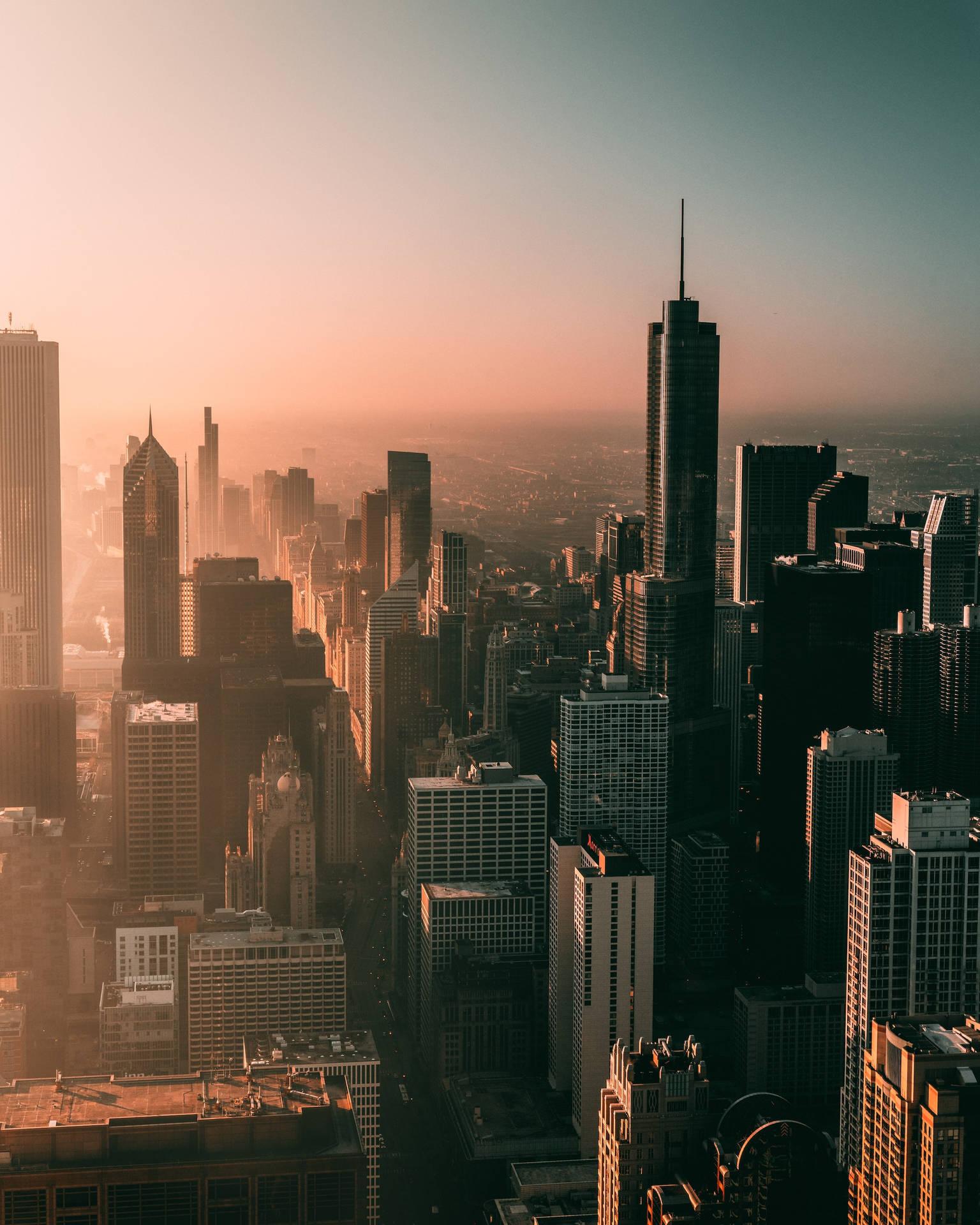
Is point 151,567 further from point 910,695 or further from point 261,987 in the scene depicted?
point 910,695

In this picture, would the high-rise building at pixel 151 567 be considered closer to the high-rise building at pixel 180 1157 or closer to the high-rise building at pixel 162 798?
the high-rise building at pixel 162 798

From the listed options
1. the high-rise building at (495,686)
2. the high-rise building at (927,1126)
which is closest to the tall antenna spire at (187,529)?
the high-rise building at (495,686)

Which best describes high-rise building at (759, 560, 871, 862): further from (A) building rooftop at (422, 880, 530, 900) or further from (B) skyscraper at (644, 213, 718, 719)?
(A) building rooftop at (422, 880, 530, 900)

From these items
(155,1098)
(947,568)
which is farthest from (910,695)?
(155,1098)

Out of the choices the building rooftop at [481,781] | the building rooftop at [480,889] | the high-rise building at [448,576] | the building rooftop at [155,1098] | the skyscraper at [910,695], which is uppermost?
the high-rise building at [448,576]

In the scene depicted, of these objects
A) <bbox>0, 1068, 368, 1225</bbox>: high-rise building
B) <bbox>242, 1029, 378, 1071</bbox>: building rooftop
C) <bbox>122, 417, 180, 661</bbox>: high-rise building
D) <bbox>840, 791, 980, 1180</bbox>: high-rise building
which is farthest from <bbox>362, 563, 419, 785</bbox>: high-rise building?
<bbox>0, 1068, 368, 1225</bbox>: high-rise building

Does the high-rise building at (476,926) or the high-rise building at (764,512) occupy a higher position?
the high-rise building at (764,512)

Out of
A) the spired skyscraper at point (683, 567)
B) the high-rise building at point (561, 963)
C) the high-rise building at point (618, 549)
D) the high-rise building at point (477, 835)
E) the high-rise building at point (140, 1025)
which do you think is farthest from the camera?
the high-rise building at point (618, 549)
